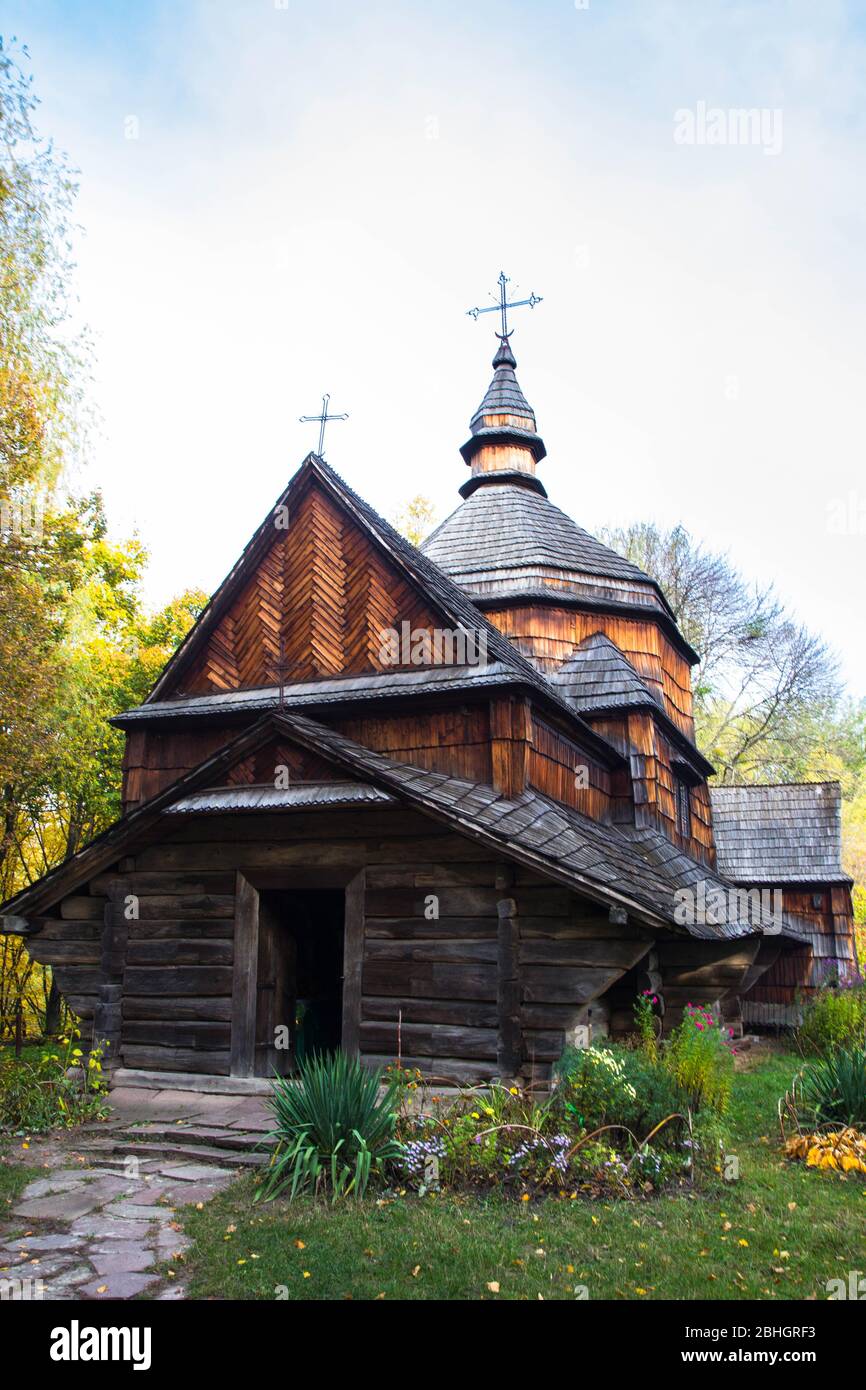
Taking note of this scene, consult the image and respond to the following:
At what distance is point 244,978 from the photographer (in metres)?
10.1

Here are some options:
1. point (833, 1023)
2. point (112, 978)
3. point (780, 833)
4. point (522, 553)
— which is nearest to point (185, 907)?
point (112, 978)

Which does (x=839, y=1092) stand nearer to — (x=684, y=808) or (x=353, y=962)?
(x=353, y=962)

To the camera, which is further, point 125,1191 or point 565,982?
point 565,982

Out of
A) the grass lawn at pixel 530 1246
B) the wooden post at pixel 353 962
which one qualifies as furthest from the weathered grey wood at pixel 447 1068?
the grass lawn at pixel 530 1246

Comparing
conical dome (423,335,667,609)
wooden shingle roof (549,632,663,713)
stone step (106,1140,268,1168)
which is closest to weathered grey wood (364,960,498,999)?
stone step (106,1140,268,1168)

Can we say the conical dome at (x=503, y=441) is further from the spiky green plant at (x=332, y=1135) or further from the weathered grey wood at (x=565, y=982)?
the spiky green plant at (x=332, y=1135)

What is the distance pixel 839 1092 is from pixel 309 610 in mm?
7969

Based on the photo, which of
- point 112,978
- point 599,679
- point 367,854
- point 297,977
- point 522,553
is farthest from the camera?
point 522,553

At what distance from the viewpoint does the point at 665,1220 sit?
20.7ft

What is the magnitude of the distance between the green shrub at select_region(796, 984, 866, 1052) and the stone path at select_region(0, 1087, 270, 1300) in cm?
880

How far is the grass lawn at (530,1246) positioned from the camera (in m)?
5.18

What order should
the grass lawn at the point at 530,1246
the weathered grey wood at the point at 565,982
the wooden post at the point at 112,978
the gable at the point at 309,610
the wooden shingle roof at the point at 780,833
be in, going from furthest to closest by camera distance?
the wooden shingle roof at the point at 780,833 → the gable at the point at 309,610 → the wooden post at the point at 112,978 → the weathered grey wood at the point at 565,982 → the grass lawn at the point at 530,1246

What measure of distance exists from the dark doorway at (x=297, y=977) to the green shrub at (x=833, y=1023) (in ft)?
22.4
